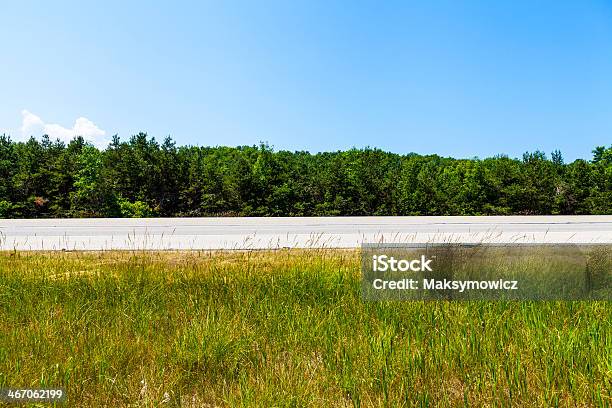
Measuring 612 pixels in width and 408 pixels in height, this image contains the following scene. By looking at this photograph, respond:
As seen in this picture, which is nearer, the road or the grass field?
the grass field

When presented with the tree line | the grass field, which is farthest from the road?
the grass field

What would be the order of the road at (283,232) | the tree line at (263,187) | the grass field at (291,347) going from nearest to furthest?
the grass field at (291,347)
the road at (283,232)
the tree line at (263,187)

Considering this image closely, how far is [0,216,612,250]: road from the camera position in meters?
10.4

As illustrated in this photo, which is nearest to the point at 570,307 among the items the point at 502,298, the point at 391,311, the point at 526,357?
the point at 502,298

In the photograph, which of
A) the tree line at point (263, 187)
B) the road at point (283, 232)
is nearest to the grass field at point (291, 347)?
the road at point (283, 232)

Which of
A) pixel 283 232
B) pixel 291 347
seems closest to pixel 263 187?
pixel 283 232

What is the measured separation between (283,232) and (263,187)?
23.0 ft

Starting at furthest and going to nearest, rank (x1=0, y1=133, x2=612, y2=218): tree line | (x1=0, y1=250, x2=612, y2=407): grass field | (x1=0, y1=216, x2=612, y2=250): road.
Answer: (x1=0, y1=133, x2=612, y2=218): tree line < (x1=0, y1=216, x2=612, y2=250): road < (x1=0, y1=250, x2=612, y2=407): grass field

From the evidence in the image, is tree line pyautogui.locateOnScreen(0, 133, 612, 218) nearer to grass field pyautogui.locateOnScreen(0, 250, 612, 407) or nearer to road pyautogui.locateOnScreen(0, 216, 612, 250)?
road pyautogui.locateOnScreen(0, 216, 612, 250)

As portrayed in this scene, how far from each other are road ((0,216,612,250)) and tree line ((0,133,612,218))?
2959 mm

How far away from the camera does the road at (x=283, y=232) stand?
10.4 metres

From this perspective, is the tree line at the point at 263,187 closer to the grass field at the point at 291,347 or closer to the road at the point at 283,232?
the road at the point at 283,232

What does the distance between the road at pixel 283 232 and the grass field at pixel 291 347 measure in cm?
472

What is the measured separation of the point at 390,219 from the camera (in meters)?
17.0
